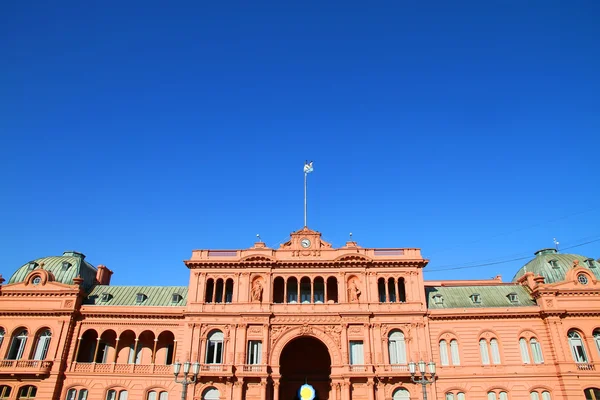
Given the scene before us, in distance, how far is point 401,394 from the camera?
49.3m

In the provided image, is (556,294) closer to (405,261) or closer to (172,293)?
(405,261)

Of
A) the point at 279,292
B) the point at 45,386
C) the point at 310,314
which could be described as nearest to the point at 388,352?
the point at 310,314

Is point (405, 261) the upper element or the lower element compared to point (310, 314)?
upper

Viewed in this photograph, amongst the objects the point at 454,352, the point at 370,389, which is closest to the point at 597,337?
the point at 454,352

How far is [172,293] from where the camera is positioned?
60.5 metres

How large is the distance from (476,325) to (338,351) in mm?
16475

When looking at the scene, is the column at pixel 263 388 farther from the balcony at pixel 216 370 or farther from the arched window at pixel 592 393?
the arched window at pixel 592 393

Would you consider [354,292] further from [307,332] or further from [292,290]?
[292,290]

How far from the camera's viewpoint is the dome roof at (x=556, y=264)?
57.4m

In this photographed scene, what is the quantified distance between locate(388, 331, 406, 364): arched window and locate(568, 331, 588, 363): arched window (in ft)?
61.0

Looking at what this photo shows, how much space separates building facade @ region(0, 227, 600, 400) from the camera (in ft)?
164

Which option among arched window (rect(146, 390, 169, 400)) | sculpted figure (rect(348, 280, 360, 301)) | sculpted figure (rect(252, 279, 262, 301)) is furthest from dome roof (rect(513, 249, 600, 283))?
arched window (rect(146, 390, 169, 400))

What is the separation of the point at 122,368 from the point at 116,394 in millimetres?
2735

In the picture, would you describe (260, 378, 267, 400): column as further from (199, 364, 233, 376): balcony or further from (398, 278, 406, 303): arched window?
(398, 278, 406, 303): arched window
